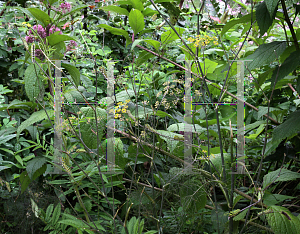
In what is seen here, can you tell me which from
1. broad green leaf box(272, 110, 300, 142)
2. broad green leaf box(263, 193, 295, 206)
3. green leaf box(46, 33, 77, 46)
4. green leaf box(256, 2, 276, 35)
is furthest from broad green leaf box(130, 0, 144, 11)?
broad green leaf box(263, 193, 295, 206)

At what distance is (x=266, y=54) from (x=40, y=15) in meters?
0.83

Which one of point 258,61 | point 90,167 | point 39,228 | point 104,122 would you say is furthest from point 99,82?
point 258,61

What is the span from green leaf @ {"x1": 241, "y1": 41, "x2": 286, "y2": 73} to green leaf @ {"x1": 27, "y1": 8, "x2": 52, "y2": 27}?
76 cm

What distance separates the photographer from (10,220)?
1147 millimetres

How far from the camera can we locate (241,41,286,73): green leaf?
0.81 metres

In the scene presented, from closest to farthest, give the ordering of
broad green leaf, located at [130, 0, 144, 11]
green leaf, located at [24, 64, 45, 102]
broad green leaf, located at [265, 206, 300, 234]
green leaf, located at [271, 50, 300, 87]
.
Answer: broad green leaf, located at [265, 206, 300, 234] < green leaf, located at [271, 50, 300, 87] < green leaf, located at [24, 64, 45, 102] < broad green leaf, located at [130, 0, 144, 11]

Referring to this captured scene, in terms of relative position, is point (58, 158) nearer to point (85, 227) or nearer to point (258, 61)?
point (85, 227)

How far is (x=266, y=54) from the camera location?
824 millimetres

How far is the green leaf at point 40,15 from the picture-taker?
961 millimetres

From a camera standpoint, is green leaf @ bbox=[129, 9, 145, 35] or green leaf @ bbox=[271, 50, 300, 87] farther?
green leaf @ bbox=[129, 9, 145, 35]

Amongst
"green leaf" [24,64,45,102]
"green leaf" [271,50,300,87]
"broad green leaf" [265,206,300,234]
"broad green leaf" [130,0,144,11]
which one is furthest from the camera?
"broad green leaf" [130,0,144,11]

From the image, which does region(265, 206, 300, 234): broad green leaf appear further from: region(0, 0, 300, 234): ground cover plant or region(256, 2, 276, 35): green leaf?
region(256, 2, 276, 35): green leaf

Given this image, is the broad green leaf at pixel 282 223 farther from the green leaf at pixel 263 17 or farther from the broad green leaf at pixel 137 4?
the broad green leaf at pixel 137 4

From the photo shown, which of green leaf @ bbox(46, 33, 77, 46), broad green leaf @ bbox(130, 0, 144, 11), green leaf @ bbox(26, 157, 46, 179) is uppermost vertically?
broad green leaf @ bbox(130, 0, 144, 11)
